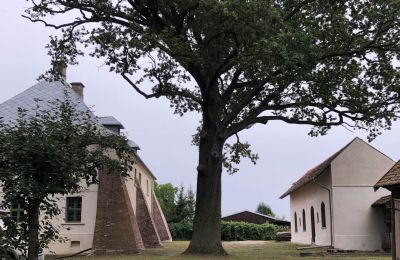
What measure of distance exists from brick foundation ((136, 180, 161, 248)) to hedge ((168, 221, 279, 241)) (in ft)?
71.2

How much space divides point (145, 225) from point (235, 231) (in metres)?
25.5

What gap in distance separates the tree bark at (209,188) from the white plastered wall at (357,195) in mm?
10291

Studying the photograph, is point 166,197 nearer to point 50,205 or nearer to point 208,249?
point 208,249

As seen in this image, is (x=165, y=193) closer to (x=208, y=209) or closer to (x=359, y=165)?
(x=359, y=165)

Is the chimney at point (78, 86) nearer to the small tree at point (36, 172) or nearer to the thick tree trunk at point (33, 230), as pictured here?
the small tree at point (36, 172)

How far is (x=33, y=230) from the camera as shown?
35.0ft

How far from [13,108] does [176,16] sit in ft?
48.6

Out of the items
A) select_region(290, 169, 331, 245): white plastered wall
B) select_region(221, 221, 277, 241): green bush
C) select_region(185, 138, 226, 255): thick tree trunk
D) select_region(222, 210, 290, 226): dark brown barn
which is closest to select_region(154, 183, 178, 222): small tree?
select_region(222, 210, 290, 226): dark brown barn

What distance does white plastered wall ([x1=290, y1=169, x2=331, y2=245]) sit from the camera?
34.4 meters

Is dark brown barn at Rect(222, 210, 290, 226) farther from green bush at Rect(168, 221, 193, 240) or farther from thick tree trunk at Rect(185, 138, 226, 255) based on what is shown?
thick tree trunk at Rect(185, 138, 226, 255)

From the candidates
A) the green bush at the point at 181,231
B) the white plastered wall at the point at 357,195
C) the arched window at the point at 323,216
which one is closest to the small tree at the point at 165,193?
the green bush at the point at 181,231

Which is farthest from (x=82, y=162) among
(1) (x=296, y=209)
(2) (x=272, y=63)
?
(1) (x=296, y=209)

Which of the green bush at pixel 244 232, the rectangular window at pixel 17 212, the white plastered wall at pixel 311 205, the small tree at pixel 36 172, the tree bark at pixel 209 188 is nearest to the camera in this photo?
the small tree at pixel 36 172

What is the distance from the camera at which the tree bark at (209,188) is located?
25.0 meters
